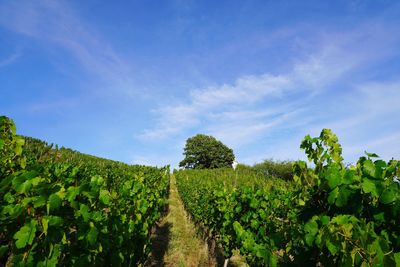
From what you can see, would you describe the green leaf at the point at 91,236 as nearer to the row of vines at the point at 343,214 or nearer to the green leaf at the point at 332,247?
the row of vines at the point at 343,214

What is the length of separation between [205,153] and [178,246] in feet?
205

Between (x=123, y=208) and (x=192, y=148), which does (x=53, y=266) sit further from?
(x=192, y=148)

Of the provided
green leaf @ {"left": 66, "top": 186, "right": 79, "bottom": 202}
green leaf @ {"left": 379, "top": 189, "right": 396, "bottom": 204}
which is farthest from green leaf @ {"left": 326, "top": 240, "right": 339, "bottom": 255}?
green leaf @ {"left": 66, "top": 186, "right": 79, "bottom": 202}

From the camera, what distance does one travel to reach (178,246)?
11.5 metres

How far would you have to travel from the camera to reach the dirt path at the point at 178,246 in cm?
965

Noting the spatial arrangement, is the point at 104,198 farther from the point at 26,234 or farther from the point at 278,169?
the point at 278,169

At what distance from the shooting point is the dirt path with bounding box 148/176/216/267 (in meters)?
9.65

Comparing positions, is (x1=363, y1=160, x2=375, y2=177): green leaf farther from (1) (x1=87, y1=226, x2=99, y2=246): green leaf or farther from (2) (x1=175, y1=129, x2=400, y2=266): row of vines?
(1) (x1=87, y1=226, x2=99, y2=246): green leaf

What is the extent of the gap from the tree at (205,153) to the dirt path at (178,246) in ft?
188

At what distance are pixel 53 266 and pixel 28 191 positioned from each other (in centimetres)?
57

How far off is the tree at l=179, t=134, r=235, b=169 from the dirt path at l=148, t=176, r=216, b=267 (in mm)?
57194

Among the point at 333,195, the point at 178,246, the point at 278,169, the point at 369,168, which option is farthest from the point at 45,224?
the point at 278,169

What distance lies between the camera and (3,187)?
2.23 meters

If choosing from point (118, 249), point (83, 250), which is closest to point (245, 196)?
point (118, 249)
